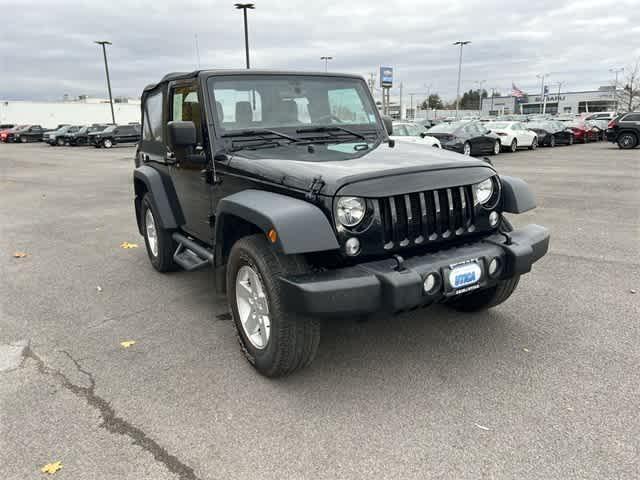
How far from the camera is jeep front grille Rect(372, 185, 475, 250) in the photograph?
3.01 metres

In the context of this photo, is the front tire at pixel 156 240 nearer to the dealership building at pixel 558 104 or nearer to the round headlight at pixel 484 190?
the round headlight at pixel 484 190

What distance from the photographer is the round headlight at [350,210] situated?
288 centimetres

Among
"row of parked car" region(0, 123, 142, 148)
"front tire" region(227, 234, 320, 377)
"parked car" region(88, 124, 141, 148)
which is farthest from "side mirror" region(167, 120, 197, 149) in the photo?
"parked car" region(88, 124, 141, 148)

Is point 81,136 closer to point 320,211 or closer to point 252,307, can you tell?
point 252,307

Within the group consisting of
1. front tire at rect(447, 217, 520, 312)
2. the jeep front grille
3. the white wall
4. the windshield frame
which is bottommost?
front tire at rect(447, 217, 520, 312)

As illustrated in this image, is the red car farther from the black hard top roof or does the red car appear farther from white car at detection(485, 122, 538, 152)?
the black hard top roof

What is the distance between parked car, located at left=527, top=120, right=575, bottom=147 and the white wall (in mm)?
60573

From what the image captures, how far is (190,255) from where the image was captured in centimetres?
495

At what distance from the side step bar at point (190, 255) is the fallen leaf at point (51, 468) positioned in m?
1.90

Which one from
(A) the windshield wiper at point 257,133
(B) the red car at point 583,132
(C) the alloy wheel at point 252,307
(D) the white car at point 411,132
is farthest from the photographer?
(B) the red car at point 583,132

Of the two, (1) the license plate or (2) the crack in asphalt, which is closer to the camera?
(2) the crack in asphalt

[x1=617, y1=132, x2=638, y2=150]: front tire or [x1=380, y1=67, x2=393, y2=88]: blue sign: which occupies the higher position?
[x1=380, y1=67, x2=393, y2=88]: blue sign

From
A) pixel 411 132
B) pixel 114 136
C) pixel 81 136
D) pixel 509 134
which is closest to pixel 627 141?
pixel 509 134

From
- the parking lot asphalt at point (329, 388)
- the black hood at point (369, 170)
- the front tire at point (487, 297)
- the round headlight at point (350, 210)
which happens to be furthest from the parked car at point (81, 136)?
the round headlight at point (350, 210)
